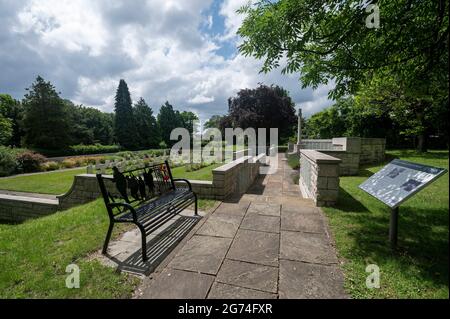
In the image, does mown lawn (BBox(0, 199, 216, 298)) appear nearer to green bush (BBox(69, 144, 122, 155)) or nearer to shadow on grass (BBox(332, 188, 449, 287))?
shadow on grass (BBox(332, 188, 449, 287))

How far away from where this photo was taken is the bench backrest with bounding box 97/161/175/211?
3135mm

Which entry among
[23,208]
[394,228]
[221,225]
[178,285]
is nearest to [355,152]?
[394,228]

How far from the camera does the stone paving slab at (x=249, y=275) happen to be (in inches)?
86.6

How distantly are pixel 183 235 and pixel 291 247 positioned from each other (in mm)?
1607

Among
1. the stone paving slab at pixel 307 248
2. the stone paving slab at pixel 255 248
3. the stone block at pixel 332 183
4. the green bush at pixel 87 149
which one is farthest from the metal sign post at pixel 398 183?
the green bush at pixel 87 149

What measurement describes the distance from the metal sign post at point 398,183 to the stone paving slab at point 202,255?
2.04 metres

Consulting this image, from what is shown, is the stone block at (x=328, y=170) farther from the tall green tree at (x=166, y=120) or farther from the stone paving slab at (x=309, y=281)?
the tall green tree at (x=166, y=120)

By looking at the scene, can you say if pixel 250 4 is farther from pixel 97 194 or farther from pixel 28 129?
pixel 28 129

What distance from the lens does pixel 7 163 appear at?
13961mm

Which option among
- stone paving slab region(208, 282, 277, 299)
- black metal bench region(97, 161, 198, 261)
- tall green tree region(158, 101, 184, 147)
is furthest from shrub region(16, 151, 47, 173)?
tall green tree region(158, 101, 184, 147)

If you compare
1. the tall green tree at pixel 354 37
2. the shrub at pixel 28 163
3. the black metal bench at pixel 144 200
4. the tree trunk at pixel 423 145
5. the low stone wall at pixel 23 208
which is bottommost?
the low stone wall at pixel 23 208

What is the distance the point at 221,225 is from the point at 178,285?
1.60m

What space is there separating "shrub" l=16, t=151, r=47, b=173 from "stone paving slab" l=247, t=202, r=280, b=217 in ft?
57.6
